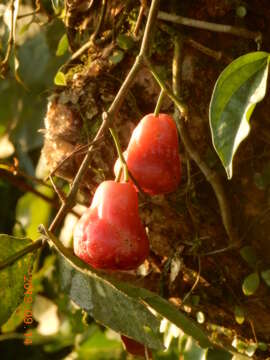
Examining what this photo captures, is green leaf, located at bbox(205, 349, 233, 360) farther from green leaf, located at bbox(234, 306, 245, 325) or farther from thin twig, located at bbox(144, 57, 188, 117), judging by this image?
thin twig, located at bbox(144, 57, 188, 117)

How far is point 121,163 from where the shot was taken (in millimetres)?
762

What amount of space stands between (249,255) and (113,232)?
28 cm

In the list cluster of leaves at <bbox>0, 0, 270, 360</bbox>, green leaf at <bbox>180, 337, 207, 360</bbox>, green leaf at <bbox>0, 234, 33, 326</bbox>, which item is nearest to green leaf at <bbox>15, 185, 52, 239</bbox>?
cluster of leaves at <bbox>0, 0, 270, 360</bbox>

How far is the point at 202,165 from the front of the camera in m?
0.93

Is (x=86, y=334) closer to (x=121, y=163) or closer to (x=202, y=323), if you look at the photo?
(x=202, y=323)

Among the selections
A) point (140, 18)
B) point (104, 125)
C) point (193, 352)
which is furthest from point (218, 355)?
point (140, 18)

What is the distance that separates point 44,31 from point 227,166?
2.68 ft

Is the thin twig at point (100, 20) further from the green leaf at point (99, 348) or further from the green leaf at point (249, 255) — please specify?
the green leaf at point (99, 348)

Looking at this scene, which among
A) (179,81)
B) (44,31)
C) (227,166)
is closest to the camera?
(227,166)

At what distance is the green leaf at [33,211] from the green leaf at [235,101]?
31.8 inches

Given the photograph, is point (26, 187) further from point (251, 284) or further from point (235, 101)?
point (235, 101)

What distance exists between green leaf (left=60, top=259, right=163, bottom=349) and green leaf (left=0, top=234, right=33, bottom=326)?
62mm

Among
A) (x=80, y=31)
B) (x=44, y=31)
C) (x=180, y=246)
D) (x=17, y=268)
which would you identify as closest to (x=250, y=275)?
(x=180, y=246)

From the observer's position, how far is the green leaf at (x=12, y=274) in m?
0.75
